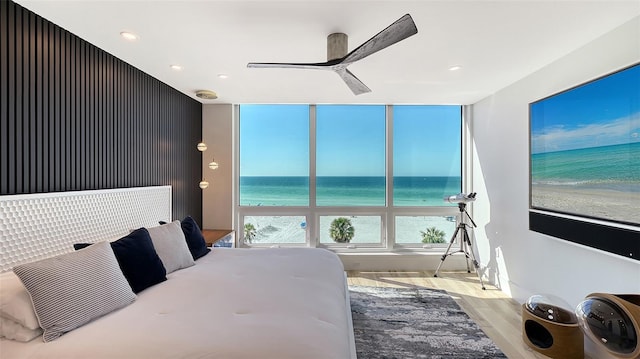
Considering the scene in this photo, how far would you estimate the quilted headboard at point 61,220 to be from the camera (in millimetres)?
1630

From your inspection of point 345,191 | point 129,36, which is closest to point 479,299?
point 345,191

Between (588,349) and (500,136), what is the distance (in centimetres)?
226

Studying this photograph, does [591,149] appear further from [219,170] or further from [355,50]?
[219,170]

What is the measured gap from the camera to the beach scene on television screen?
1.83 m

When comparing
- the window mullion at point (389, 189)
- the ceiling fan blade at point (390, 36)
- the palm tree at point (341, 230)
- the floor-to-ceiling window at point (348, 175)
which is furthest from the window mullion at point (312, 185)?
the ceiling fan blade at point (390, 36)

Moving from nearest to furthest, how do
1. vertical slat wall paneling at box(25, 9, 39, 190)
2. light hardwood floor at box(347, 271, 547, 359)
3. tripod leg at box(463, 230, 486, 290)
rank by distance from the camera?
vertical slat wall paneling at box(25, 9, 39, 190)
light hardwood floor at box(347, 271, 547, 359)
tripod leg at box(463, 230, 486, 290)

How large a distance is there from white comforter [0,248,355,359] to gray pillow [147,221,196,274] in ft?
0.39

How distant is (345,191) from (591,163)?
2.82 m

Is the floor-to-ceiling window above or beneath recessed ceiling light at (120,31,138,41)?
beneath

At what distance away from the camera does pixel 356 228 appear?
168 inches

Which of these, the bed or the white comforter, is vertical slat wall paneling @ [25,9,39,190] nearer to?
the bed

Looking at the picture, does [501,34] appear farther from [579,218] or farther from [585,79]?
[579,218]

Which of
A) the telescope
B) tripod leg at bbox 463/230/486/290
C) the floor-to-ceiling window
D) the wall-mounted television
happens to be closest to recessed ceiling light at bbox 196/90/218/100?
the floor-to-ceiling window

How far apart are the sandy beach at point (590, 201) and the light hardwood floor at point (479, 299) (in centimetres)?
118
